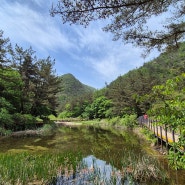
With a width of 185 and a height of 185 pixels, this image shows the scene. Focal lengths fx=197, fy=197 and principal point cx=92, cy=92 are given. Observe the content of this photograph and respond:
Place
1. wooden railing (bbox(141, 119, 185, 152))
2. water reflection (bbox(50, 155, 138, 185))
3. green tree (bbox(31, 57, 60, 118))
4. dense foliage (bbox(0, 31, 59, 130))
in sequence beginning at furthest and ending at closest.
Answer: green tree (bbox(31, 57, 60, 118))
dense foliage (bbox(0, 31, 59, 130))
wooden railing (bbox(141, 119, 185, 152))
water reflection (bbox(50, 155, 138, 185))

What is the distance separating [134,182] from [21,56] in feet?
77.4

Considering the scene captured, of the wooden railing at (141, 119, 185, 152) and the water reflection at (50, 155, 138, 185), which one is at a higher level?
the wooden railing at (141, 119, 185, 152)

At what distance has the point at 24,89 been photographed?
25.9 metres

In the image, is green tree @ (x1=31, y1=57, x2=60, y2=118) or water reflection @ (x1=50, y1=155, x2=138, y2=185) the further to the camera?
green tree @ (x1=31, y1=57, x2=60, y2=118)

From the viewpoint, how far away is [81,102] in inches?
2544

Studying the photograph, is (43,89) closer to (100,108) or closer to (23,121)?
(23,121)

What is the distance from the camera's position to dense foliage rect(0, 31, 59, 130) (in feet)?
66.0

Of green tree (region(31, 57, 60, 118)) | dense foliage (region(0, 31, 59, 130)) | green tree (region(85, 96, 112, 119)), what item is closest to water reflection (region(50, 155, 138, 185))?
dense foliage (region(0, 31, 59, 130))

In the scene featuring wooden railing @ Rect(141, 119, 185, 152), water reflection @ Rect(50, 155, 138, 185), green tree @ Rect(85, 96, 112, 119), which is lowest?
water reflection @ Rect(50, 155, 138, 185)

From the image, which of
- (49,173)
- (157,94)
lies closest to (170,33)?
(157,94)

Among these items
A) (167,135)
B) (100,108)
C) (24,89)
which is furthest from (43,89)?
(100,108)

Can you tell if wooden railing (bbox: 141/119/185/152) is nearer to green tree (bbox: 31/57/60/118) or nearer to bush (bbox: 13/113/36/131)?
bush (bbox: 13/113/36/131)

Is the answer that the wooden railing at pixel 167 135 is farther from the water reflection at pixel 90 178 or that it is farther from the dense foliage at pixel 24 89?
the dense foliage at pixel 24 89

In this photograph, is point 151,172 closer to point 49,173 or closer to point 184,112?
point 49,173
